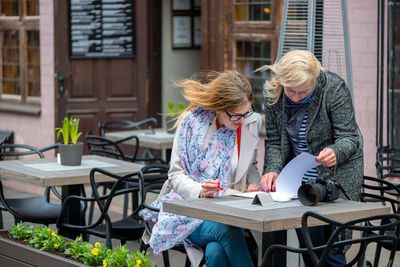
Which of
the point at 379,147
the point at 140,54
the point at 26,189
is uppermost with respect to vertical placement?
the point at 140,54

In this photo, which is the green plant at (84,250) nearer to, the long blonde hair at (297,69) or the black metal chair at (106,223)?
the black metal chair at (106,223)

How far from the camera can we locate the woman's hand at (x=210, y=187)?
3.94 m

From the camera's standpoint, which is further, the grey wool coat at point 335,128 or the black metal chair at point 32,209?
the black metal chair at point 32,209

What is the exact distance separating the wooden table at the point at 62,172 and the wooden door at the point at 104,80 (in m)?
3.87

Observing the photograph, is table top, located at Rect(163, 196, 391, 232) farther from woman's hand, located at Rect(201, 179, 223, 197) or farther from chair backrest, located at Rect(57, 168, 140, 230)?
chair backrest, located at Rect(57, 168, 140, 230)

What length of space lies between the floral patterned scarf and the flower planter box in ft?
1.57

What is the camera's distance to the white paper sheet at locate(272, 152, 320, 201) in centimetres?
375

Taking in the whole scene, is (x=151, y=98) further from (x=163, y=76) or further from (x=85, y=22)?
(x=85, y=22)

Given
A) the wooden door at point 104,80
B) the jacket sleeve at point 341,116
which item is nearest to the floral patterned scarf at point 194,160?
the jacket sleeve at point 341,116

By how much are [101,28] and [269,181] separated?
19.2 feet

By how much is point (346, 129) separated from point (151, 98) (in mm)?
6027

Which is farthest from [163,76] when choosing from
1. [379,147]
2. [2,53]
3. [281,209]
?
[281,209]

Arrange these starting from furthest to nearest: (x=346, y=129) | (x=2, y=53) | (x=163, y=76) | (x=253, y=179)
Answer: (x=2, y=53) < (x=163, y=76) < (x=253, y=179) < (x=346, y=129)

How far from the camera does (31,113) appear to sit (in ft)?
34.3
